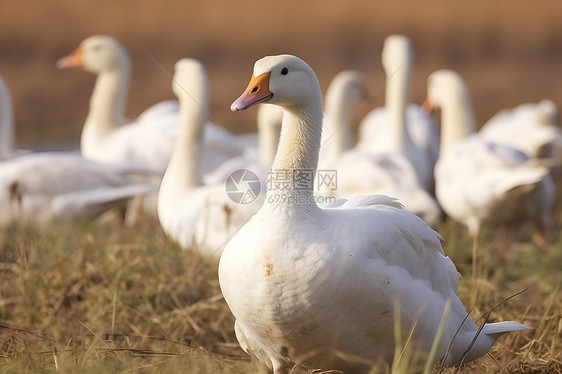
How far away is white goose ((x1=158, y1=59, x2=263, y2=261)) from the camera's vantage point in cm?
578

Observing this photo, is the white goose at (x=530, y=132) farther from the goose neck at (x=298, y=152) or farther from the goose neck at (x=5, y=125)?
the goose neck at (x=298, y=152)

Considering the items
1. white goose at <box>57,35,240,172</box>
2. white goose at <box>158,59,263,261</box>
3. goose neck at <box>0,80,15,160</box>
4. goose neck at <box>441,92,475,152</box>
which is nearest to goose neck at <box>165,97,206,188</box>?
white goose at <box>158,59,263,261</box>

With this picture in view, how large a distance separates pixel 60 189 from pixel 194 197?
5.01ft

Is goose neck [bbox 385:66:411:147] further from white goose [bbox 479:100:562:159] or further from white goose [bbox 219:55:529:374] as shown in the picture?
white goose [bbox 219:55:529:374]

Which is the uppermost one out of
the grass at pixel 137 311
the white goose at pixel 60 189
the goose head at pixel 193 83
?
the goose head at pixel 193 83

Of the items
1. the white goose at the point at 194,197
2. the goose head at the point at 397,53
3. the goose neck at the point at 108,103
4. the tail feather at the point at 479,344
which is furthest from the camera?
the goose neck at the point at 108,103

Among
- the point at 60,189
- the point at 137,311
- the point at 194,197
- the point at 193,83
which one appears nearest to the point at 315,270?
the point at 137,311

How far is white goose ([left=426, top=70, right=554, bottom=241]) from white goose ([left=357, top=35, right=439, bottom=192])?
62 cm

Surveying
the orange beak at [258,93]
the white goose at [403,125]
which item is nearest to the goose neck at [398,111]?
Answer: the white goose at [403,125]

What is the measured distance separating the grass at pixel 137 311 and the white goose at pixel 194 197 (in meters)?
0.28

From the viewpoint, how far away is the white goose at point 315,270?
3.06m

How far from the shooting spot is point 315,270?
3.03m

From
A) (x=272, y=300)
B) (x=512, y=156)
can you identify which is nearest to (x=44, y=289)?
(x=272, y=300)

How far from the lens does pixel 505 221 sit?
7.46 m
